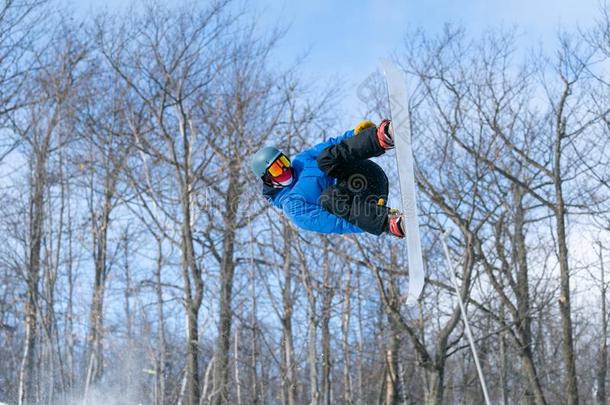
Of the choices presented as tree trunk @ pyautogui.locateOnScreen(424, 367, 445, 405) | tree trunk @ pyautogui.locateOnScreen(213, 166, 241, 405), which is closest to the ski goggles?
tree trunk @ pyautogui.locateOnScreen(424, 367, 445, 405)

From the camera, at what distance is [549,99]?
1284 centimetres

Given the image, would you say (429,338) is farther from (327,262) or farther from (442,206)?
(442,206)

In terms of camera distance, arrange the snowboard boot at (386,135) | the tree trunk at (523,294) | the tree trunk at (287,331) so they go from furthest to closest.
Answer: the tree trunk at (523,294) < the tree trunk at (287,331) < the snowboard boot at (386,135)

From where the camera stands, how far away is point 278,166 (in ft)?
17.6

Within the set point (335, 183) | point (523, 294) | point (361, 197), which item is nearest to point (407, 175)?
point (361, 197)

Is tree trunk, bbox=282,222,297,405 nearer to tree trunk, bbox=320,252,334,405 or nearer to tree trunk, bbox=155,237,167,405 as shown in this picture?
tree trunk, bbox=320,252,334,405

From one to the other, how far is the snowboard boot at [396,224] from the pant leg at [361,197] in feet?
0.14

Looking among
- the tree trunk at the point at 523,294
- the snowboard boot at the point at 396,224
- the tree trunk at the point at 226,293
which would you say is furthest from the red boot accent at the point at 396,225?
the tree trunk at the point at 523,294

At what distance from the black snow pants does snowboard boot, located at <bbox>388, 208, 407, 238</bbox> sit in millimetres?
46

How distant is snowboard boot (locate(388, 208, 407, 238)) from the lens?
5020 mm

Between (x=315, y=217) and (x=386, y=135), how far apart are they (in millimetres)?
907

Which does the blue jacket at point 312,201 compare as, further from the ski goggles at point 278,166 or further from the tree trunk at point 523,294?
the tree trunk at point 523,294

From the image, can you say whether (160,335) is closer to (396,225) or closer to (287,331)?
(287,331)

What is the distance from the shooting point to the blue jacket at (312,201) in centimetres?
544
